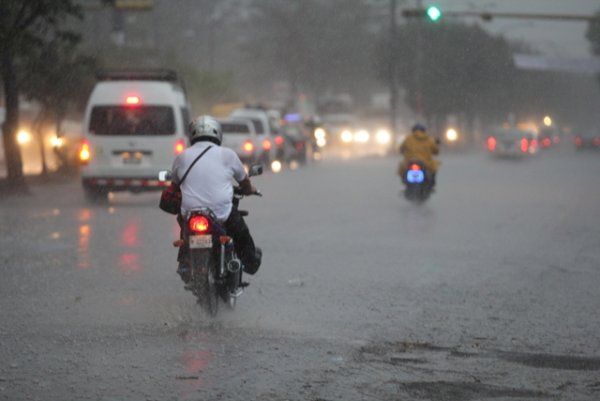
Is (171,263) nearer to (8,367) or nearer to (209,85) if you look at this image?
(8,367)

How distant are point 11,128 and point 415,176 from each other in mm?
9632

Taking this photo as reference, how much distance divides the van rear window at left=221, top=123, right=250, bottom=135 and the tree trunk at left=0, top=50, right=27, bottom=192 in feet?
45.3

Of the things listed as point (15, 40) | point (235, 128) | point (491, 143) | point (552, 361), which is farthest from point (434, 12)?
point (491, 143)

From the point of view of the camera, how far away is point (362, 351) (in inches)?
341

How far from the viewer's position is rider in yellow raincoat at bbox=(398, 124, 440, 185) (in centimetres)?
2483

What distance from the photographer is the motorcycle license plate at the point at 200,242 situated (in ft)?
32.6

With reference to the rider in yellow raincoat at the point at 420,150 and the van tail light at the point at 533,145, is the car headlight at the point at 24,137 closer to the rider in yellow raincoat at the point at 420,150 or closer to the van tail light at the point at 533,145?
the van tail light at the point at 533,145

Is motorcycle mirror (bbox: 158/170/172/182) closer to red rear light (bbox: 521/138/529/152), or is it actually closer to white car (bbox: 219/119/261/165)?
white car (bbox: 219/119/261/165)

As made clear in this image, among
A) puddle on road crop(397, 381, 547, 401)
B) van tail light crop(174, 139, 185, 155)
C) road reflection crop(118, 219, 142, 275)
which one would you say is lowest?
puddle on road crop(397, 381, 547, 401)

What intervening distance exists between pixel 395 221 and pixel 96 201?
6.54 m

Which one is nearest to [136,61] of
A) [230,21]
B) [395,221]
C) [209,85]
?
[209,85]

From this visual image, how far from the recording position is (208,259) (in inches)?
394

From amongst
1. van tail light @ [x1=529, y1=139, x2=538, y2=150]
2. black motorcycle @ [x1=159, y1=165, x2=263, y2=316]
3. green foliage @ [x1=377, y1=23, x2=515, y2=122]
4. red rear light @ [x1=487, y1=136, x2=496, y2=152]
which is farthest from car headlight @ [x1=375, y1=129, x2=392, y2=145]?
black motorcycle @ [x1=159, y1=165, x2=263, y2=316]

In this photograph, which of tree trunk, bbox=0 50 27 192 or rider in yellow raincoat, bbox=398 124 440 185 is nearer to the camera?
rider in yellow raincoat, bbox=398 124 440 185
